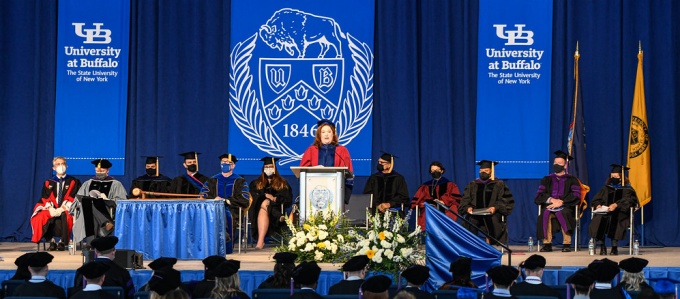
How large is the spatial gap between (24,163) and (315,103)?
14.7 ft

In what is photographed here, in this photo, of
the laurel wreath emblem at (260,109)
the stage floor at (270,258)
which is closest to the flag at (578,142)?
the stage floor at (270,258)

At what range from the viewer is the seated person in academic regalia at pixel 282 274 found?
7.61 meters

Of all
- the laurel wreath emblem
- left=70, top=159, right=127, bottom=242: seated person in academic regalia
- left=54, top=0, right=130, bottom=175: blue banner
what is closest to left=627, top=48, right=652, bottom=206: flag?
the laurel wreath emblem

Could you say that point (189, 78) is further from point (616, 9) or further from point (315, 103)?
point (616, 9)

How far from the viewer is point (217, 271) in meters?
6.64

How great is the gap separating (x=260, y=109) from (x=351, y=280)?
8.02 m

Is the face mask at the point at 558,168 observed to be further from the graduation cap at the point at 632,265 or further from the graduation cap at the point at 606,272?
the graduation cap at the point at 606,272

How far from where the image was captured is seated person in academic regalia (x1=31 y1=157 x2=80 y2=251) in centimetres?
1351

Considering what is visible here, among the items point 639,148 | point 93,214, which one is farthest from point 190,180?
point 639,148

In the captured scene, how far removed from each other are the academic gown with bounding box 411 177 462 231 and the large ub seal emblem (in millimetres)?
1823

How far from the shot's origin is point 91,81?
595 inches

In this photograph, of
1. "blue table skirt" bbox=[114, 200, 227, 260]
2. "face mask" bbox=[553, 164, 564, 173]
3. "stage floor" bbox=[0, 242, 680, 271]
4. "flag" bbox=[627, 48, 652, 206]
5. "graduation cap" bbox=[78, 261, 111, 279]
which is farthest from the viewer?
"flag" bbox=[627, 48, 652, 206]

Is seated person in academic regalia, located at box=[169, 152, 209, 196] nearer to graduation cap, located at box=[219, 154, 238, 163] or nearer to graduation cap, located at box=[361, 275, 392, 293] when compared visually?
graduation cap, located at box=[219, 154, 238, 163]

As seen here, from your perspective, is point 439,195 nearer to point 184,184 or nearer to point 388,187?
point 388,187
